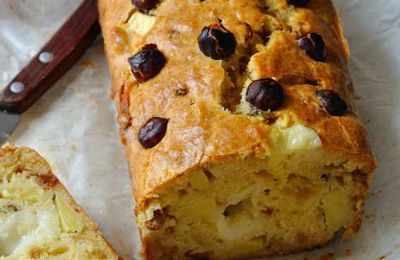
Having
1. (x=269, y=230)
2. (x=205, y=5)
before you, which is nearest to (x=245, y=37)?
(x=205, y=5)

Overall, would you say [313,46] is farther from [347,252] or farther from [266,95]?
[347,252]

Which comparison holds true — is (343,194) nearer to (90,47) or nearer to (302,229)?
(302,229)

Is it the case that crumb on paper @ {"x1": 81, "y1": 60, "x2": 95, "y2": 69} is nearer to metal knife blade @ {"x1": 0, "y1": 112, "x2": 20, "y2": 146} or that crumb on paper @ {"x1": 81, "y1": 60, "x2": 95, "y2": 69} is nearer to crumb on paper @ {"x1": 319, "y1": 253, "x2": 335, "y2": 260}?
metal knife blade @ {"x1": 0, "y1": 112, "x2": 20, "y2": 146}

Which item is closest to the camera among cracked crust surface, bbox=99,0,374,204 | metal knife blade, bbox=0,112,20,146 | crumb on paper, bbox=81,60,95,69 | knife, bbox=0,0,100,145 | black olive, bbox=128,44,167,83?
cracked crust surface, bbox=99,0,374,204

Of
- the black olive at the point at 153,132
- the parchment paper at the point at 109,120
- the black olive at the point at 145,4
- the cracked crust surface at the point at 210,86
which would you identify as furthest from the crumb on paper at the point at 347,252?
Result: the black olive at the point at 145,4

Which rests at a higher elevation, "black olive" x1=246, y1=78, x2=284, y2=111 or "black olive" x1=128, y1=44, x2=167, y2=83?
"black olive" x1=128, y1=44, x2=167, y2=83

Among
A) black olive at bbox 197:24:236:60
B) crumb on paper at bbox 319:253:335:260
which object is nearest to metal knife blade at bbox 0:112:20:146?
black olive at bbox 197:24:236:60
